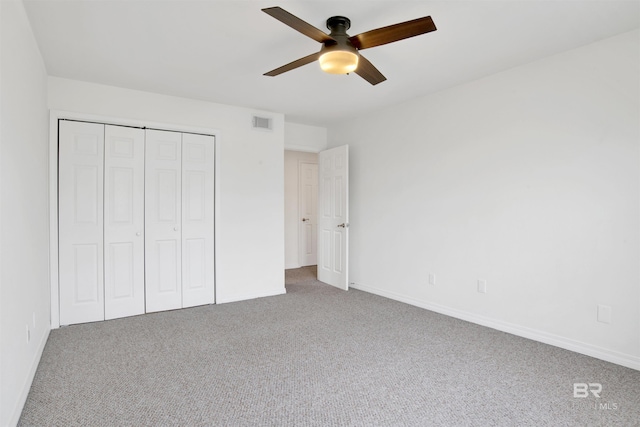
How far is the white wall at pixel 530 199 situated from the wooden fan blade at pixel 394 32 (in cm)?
171

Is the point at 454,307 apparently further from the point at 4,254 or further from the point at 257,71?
the point at 4,254

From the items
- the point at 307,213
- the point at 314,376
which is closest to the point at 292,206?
the point at 307,213

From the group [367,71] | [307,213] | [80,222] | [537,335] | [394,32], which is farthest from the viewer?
[307,213]

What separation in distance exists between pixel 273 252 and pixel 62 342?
237cm

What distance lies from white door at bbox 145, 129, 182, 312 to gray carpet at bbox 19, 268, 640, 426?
0.39 m

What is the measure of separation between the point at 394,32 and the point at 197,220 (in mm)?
3023

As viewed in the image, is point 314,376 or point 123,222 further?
point 123,222

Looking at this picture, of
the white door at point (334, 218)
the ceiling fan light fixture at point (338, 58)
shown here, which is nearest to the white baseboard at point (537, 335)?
the white door at point (334, 218)

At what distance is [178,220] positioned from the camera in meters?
3.91

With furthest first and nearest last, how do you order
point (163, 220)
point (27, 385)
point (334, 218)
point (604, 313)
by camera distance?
1. point (334, 218)
2. point (163, 220)
3. point (604, 313)
4. point (27, 385)

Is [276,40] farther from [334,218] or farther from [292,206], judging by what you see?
[292,206]

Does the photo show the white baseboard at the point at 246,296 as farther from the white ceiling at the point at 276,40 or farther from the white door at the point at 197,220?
the white ceiling at the point at 276,40

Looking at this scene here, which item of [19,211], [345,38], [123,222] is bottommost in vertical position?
[123,222]

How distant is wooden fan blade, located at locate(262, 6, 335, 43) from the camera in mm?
1714
